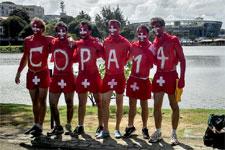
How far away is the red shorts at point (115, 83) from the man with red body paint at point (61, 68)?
2.21 feet

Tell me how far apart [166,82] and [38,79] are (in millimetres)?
2583

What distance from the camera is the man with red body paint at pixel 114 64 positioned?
8.80 m

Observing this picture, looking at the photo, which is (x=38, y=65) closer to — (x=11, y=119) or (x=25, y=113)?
(x=11, y=119)

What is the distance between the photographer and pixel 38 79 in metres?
9.08

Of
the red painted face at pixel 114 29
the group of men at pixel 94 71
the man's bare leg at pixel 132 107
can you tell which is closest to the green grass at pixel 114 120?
the man's bare leg at pixel 132 107

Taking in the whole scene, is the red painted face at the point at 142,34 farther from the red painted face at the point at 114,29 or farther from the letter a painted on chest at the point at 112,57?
the letter a painted on chest at the point at 112,57

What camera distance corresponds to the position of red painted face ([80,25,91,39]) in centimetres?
896

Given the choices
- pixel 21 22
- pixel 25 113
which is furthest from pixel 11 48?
pixel 25 113

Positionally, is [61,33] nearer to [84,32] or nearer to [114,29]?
[84,32]

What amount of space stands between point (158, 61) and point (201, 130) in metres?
2.20

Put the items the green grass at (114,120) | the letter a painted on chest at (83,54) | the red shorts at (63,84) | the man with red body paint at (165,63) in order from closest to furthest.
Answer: the man with red body paint at (165,63) < the letter a painted on chest at (83,54) < the red shorts at (63,84) < the green grass at (114,120)

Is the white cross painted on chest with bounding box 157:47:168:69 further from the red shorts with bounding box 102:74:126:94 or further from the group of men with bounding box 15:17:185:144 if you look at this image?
the red shorts with bounding box 102:74:126:94

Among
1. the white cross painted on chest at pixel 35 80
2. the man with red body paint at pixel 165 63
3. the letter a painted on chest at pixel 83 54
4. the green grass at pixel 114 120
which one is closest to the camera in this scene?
the man with red body paint at pixel 165 63

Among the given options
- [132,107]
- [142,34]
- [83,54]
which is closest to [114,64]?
[83,54]
